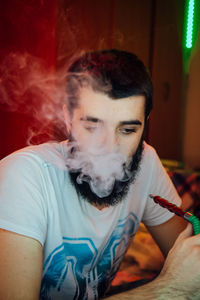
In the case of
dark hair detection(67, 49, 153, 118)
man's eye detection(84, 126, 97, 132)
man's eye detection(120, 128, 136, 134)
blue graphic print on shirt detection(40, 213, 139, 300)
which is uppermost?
dark hair detection(67, 49, 153, 118)

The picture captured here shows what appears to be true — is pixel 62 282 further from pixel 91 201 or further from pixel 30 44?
pixel 30 44

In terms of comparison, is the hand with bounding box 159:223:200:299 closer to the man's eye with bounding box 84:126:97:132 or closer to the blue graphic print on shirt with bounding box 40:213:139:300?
the blue graphic print on shirt with bounding box 40:213:139:300

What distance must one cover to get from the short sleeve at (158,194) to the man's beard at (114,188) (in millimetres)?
152

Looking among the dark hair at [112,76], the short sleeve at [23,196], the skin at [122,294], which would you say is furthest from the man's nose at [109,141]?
the skin at [122,294]

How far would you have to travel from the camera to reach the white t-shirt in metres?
1.19

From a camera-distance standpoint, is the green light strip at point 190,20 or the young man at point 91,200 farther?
the green light strip at point 190,20

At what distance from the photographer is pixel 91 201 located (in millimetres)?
1484

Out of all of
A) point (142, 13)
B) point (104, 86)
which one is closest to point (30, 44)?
point (142, 13)

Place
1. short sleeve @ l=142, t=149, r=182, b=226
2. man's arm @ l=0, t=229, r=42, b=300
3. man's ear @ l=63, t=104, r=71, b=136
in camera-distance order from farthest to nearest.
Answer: short sleeve @ l=142, t=149, r=182, b=226 < man's ear @ l=63, t=104, r=71, b=136 < man's arm @ l=0, t=229, r=42, b=300

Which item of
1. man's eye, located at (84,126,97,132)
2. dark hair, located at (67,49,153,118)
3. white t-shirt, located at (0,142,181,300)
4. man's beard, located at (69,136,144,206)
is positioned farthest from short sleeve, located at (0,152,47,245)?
dark hair, located at (67,49,153,118)

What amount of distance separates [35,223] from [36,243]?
83 mm

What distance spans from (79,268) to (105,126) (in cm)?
77

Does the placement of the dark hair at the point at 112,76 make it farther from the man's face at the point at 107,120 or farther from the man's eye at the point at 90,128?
the man's eye at the point at 90,128

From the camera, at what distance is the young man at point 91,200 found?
108 cm
